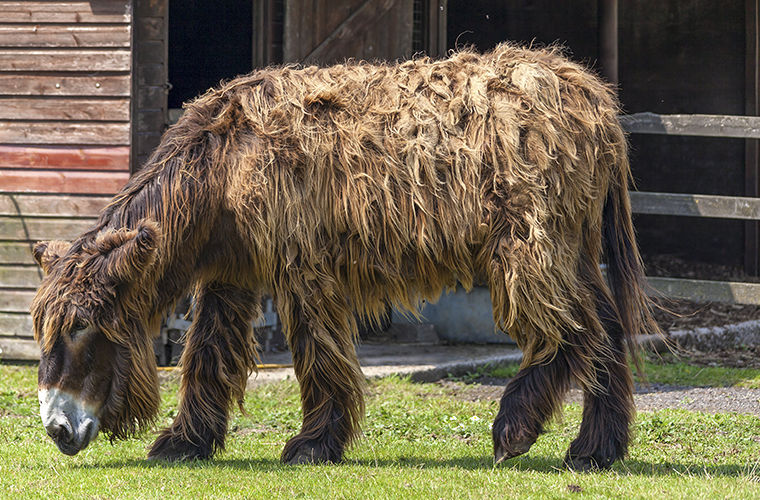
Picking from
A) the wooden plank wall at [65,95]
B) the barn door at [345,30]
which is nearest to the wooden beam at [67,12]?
the wooden plank wall at [65,95]

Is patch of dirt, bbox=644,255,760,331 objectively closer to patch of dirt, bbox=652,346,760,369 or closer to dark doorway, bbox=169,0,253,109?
patch of dirt, bbox=652,346,760,369

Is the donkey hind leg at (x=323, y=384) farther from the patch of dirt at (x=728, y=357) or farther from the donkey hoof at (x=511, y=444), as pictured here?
the patch of dirt at (x=728, y=357)

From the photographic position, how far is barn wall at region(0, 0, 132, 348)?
9523mm

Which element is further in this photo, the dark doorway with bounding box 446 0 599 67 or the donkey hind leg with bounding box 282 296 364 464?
the dark doorway with bounding box 446 0 599 67

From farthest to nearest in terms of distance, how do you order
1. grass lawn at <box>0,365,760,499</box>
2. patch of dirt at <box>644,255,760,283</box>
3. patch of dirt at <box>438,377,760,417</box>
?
patch of dirt at <box>644,255,760,283</box> → patch of dirt at <box>438,377,760,417</box> → grass lawn at <box>0,365,760,499</box>

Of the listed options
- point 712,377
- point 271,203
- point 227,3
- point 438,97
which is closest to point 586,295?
point 438,97

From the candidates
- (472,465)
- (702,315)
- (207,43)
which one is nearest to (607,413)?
(472,465)

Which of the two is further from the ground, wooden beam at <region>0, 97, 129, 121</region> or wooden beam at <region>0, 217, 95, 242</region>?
wooden beam at <region>0, 97, 129, 121</region>

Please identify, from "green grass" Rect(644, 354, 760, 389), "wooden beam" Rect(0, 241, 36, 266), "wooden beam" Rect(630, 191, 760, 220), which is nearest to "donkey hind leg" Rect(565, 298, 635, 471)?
"green grass" Rect(644, 354, 760, 389)

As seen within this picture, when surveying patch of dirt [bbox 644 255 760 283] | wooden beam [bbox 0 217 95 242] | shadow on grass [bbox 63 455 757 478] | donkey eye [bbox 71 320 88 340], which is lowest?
shadow on grass [bbox 63 455 757 478]

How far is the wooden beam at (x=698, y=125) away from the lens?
9.66 m

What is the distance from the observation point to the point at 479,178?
19.1 ft

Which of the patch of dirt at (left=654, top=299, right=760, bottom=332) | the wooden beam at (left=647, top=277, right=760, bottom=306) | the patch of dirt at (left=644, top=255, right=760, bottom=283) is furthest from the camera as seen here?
the patch of dirt at (left=644, top=255, right=760, bottom=283)

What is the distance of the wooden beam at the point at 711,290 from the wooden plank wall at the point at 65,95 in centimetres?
524
